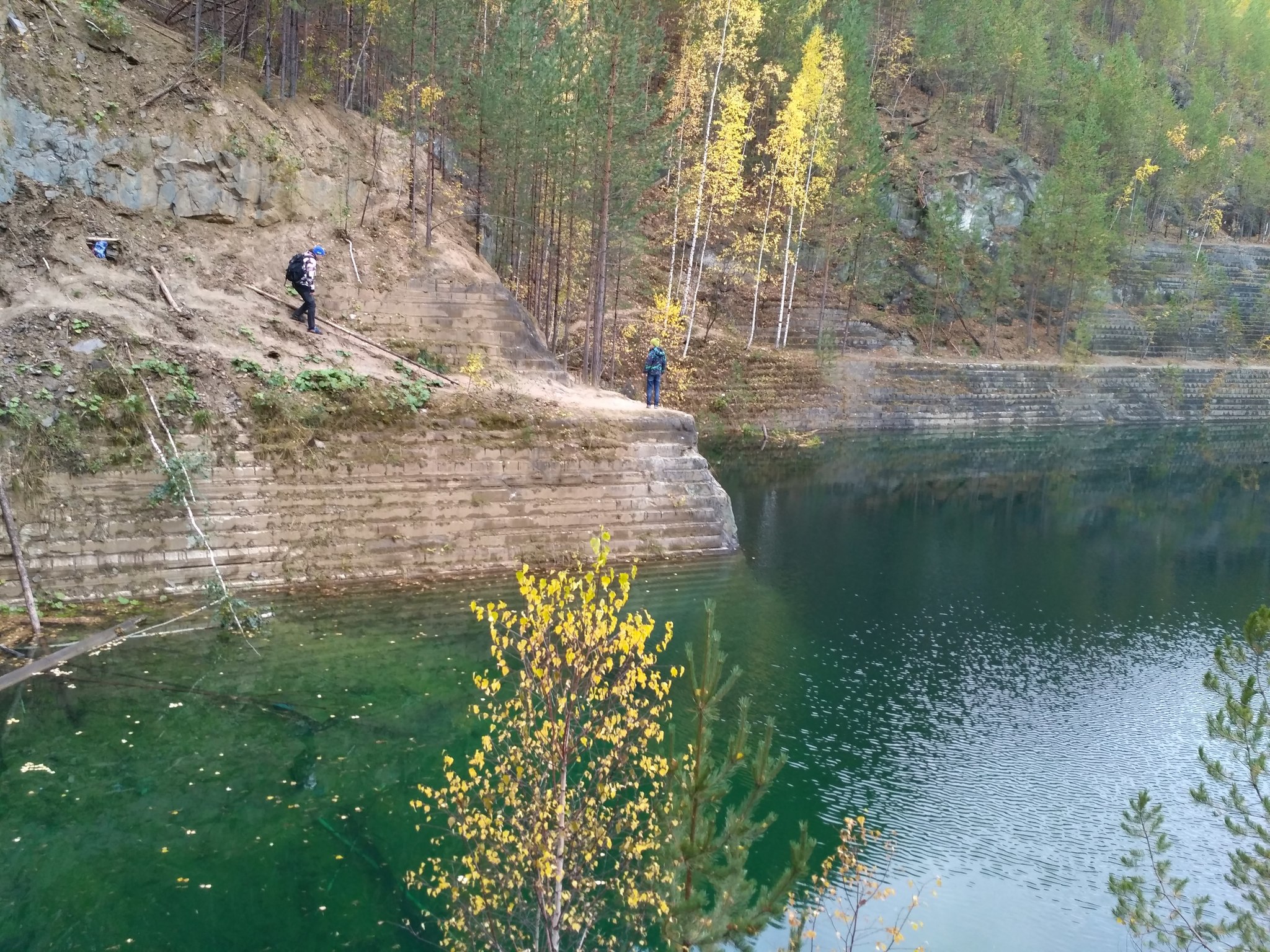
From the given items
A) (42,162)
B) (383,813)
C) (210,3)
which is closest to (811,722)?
(383,813)

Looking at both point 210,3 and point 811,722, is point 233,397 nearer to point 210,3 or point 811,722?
point 811,722

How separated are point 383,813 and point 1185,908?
8.58 meters

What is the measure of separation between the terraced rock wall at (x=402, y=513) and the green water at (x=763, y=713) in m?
1.05

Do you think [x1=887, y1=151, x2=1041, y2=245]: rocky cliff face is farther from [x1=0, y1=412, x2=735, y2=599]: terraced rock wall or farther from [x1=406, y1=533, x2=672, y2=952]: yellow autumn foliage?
[x1=406, y1=533, x2=672, y2=952]: yellow autumn foliage

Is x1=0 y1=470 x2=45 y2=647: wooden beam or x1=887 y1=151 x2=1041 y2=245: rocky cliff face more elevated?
x1=887 y1=151 x2=1041 y2=245: rocky cliff face

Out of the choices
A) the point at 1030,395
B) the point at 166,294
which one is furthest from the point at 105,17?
the point at 1030,395

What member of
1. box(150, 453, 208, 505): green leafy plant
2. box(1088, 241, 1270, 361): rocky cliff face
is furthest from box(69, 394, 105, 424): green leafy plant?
box(1088, 241, 1270, 361): rocky cliff face

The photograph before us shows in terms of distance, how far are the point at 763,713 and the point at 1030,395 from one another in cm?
3898

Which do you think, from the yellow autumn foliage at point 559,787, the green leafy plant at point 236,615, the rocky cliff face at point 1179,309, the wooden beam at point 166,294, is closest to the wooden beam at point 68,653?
the green leafy plant at point 236,615

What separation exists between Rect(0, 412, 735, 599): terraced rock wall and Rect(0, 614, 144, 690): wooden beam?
1.49m

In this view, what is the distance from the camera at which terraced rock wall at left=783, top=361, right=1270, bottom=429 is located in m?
42.8

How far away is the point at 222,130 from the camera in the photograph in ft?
74.1

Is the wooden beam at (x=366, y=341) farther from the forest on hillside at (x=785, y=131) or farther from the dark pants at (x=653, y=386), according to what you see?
the dark pants at (x=653, y=386)

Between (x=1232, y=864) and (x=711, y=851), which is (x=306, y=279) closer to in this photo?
(x=711, y=851)
